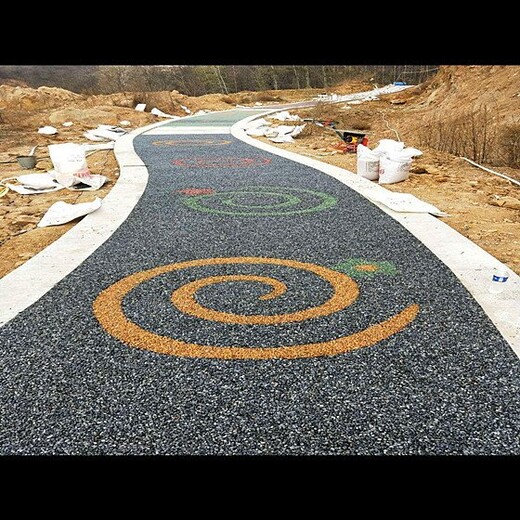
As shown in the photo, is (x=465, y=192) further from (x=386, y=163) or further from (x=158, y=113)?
(x=158, y=113)

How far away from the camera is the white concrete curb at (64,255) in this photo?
9.79 ft

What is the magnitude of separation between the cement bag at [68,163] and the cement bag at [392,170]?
4.33 metres

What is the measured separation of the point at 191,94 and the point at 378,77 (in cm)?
1616

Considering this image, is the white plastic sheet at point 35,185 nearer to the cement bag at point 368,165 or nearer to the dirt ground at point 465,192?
the cement bag at point 368,165

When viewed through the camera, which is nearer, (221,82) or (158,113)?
(158,113)

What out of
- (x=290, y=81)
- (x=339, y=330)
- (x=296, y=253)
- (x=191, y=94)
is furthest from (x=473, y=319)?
(x=290, y=81)

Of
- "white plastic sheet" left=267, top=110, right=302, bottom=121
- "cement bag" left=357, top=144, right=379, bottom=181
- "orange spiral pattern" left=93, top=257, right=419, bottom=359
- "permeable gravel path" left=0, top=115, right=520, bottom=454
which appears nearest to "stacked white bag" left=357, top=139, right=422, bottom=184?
"cement bag" left=357, top=144, right=379, bottom=181

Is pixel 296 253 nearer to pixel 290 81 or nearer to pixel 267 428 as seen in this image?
pixel 267 428

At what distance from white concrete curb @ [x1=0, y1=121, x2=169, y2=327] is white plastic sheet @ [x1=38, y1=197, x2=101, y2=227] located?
0.08m

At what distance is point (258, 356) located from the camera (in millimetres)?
2318

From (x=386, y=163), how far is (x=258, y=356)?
4924 mm

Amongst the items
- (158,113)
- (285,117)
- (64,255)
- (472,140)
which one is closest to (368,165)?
(472,140)

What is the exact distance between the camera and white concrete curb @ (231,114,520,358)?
8.66 feet

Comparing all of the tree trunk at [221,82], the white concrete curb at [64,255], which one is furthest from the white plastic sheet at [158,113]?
the tree trunk at [221,82]
